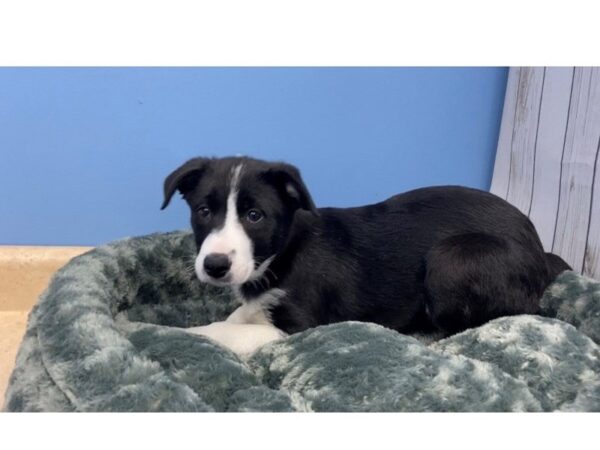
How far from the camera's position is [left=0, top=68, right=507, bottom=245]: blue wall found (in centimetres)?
291

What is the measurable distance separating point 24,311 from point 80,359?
5.48 feet

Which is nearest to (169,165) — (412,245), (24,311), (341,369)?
(24,311)

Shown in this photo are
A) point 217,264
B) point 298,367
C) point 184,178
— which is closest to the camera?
point 298,367

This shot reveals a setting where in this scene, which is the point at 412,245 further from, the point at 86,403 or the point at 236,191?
the point at 86,403

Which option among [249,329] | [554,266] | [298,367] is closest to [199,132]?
[249,329]

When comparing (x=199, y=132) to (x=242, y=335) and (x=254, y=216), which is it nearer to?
(x=254, y=216)

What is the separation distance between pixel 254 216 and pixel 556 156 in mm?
1537

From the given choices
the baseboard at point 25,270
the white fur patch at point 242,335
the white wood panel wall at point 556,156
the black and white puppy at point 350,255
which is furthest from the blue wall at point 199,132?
the white fur patch at point 242,335

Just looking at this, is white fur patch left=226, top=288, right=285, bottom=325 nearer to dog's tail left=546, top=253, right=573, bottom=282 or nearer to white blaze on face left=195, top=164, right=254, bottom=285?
white blaze on face left=195, top=164, right=254, bottom=285

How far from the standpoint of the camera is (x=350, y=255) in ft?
7.68

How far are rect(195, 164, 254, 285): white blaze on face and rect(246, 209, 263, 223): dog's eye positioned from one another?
0.17 feet

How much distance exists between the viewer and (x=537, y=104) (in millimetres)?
2904

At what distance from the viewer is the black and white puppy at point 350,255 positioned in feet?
6.76

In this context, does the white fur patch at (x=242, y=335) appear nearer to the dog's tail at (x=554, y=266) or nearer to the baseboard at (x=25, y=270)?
the dog's tail at (x=554, y=266)
